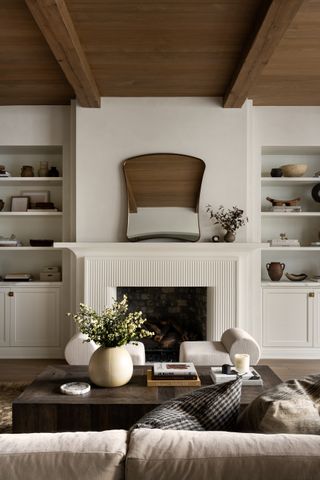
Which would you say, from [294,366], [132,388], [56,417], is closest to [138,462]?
[56,417]

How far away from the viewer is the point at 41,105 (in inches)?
191

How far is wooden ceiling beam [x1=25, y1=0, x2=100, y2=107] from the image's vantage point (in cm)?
262

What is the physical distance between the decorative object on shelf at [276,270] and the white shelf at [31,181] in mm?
2484

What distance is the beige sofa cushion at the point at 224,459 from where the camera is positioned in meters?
1.01

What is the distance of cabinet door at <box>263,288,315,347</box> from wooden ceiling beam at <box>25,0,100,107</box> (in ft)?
9.07

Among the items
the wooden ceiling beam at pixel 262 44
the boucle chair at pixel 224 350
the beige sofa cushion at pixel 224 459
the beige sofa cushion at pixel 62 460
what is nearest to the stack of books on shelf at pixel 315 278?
the boucle chair at pixel 224 350

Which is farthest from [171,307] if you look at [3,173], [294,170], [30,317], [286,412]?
[286,412]

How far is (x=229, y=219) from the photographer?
4578mm

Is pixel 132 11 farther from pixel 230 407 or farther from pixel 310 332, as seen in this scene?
pixel 310 332

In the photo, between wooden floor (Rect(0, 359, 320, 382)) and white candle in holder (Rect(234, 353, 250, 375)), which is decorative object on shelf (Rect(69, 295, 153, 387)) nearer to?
white candle in holder (Rect(234, 353, 250, 375))

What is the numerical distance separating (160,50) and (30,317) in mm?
3025

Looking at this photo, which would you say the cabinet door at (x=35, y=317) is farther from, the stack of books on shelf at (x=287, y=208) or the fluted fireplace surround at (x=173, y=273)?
the stack of books on shelf at (x=287, y=208)

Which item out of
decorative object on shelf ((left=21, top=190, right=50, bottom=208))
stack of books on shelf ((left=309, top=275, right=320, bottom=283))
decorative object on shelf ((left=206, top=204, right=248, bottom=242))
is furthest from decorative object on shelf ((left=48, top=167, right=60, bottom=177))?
stack of books on shelf ((left=309, top=275, right=320, bottom=283))

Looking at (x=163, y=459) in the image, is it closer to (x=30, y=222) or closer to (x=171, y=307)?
(x=171, y=307)
